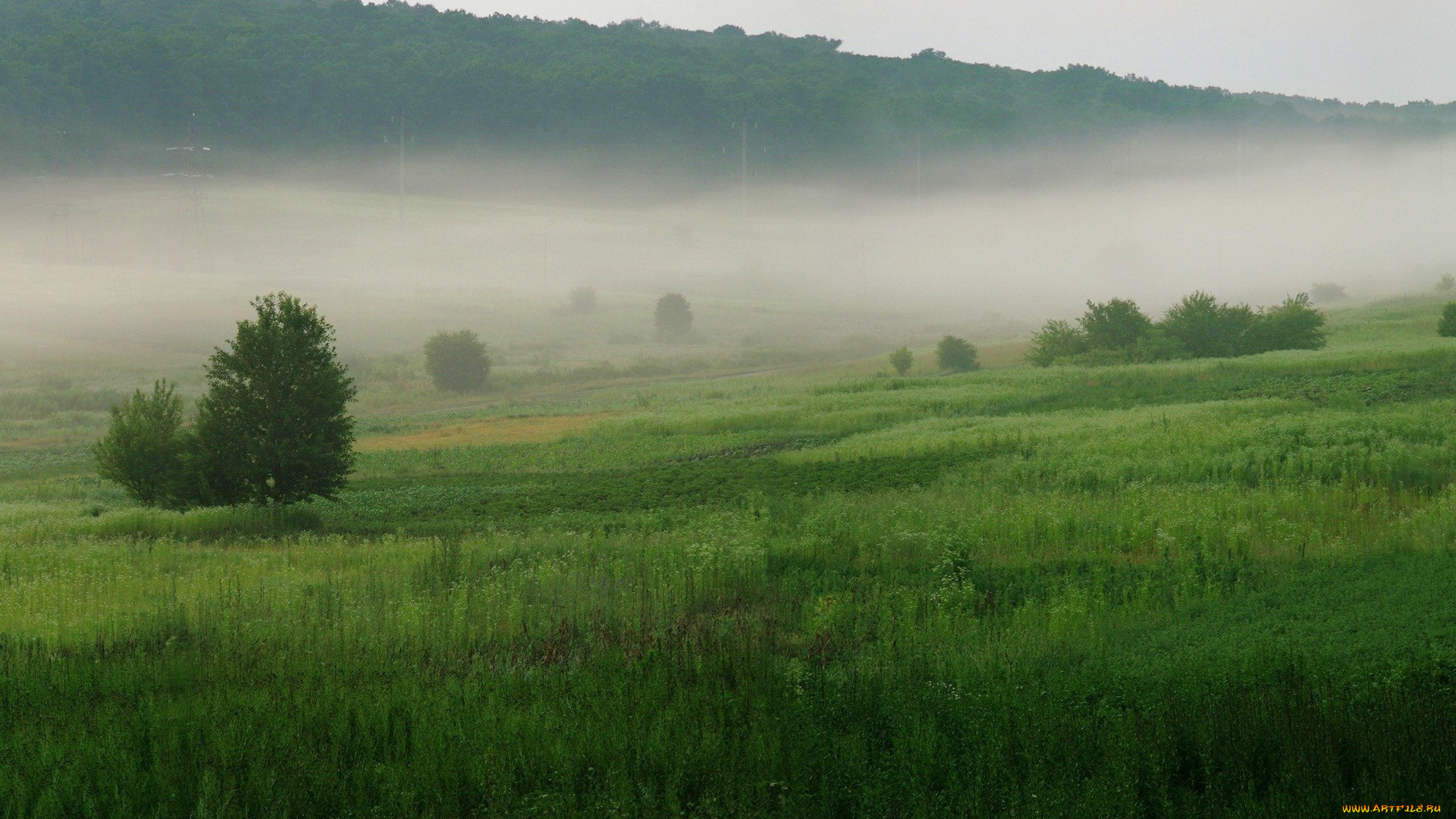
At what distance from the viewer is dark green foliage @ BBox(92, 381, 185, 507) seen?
2925cm

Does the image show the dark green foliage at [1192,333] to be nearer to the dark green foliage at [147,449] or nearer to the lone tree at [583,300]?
the dark green foliage at [147,449]

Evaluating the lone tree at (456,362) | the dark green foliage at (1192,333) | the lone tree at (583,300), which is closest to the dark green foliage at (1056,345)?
the dark green foliage at (1192,333)

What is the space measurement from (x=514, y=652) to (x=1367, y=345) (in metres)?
55.4

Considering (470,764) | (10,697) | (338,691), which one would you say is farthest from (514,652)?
(10,697)

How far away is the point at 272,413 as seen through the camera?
2872cm

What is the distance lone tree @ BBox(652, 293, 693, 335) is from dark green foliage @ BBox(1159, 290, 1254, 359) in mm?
78562

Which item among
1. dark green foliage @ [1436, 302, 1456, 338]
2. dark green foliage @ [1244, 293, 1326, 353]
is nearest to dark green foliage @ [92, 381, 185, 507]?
dark green foliage @ [1244, 293, 1326, 353]

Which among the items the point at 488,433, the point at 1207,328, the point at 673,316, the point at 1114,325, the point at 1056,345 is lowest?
the point at 488,433

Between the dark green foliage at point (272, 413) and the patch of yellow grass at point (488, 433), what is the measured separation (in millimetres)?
20301

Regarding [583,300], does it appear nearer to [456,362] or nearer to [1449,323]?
[456,362]

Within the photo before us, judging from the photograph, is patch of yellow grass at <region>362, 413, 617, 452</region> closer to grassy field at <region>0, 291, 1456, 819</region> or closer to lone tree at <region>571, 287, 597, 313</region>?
grassy field at <region>0, 291, 1456, 819</region>

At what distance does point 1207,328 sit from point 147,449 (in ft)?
192

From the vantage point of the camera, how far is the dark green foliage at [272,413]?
28625 millimetres

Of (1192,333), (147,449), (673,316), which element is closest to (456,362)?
(673,316)
